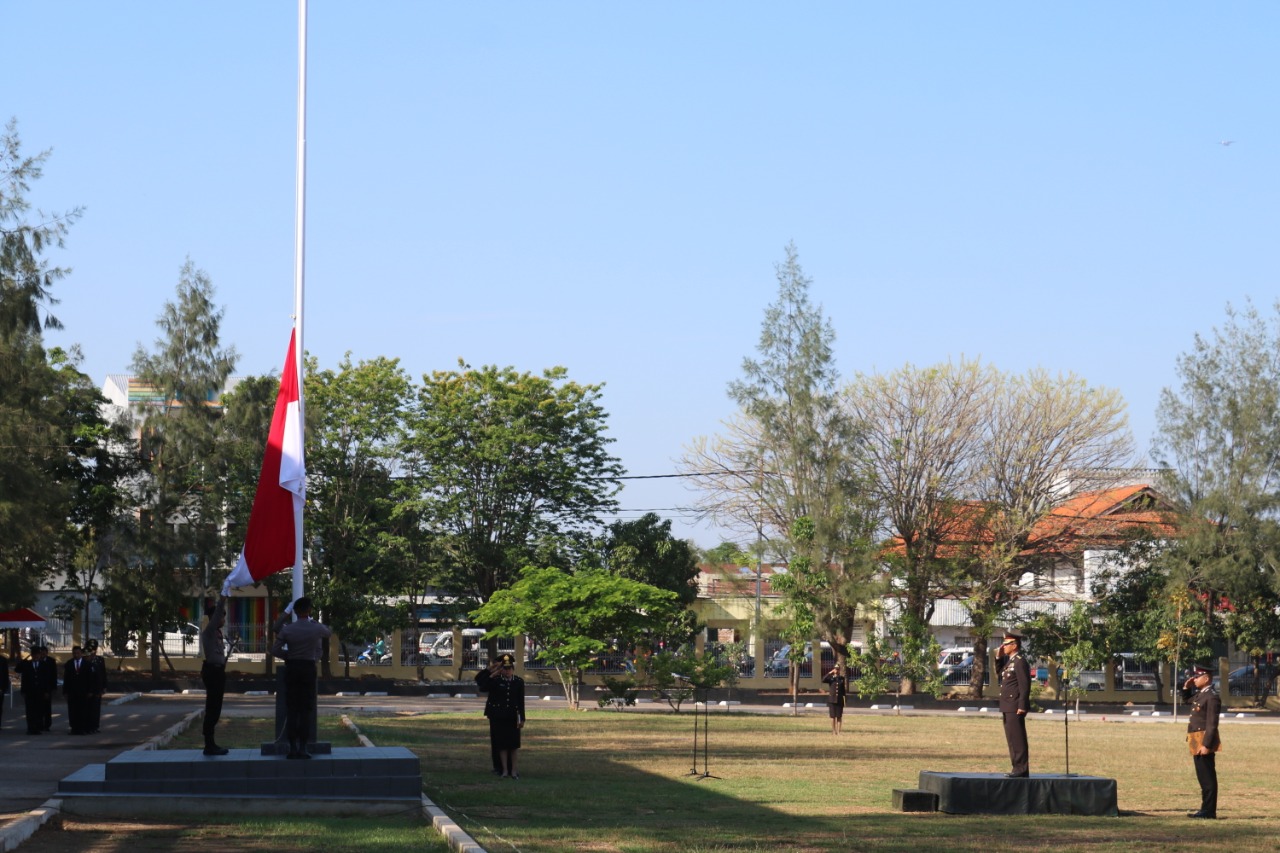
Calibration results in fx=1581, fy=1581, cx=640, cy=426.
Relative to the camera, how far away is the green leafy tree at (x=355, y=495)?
55.4m

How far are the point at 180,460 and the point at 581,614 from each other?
712 inches

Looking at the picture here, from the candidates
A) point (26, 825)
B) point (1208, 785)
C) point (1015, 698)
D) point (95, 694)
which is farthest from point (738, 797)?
point (95, 694)

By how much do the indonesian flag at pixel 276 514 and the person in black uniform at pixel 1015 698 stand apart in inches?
319

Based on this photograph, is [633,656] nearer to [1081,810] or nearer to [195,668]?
[195,668]

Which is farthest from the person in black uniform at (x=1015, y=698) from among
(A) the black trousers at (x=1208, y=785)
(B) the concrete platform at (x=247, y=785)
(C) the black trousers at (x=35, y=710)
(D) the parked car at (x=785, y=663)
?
(D) the parked car at (x=785, y=663)

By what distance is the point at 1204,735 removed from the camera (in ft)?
54.9

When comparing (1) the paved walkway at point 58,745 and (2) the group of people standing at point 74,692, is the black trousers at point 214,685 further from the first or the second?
(2) the group of people standing at point 74,692

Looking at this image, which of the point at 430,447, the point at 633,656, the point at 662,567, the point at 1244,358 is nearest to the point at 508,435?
the point at 430,447

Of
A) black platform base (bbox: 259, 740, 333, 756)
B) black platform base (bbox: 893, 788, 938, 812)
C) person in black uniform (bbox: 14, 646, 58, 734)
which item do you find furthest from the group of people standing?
black platform base (bbox: 893, 788, 938, 812)

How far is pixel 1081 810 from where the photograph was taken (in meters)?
16.0

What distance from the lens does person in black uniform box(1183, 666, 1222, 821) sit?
53.5ft

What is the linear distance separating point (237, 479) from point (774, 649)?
78.2 ft

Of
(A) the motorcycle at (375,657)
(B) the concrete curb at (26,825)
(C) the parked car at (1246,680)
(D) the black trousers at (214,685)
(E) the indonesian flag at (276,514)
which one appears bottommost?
(C) the parked car at (1246,680)

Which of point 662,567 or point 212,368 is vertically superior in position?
point 212,368
